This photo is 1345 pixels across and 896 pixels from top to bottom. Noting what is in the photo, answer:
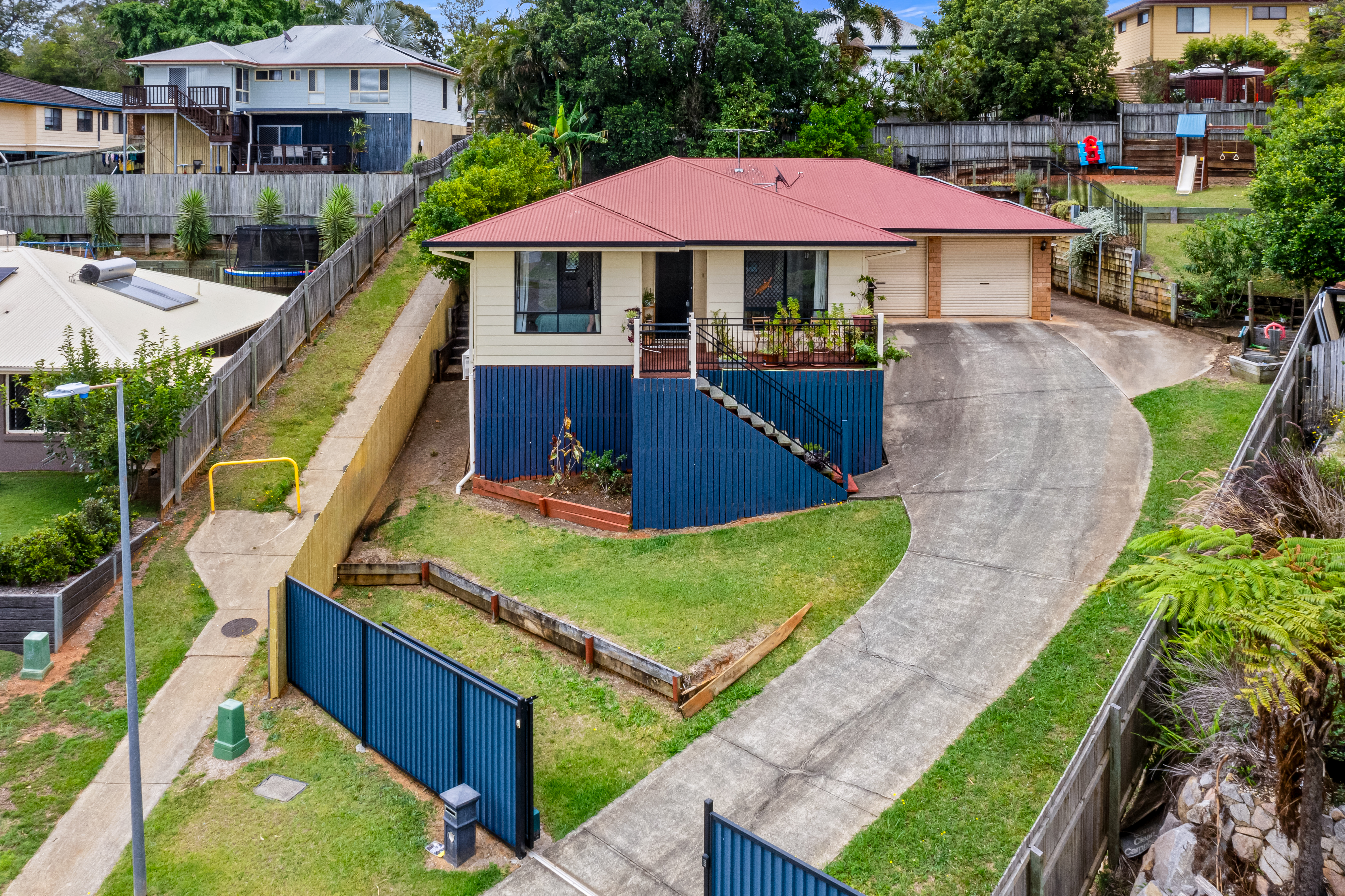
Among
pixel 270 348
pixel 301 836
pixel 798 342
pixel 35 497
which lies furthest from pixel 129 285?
pixel 301 836

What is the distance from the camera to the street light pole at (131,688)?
32.8ft

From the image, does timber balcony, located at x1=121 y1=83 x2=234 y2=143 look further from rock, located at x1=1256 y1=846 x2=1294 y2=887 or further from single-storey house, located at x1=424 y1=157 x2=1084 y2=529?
rock, located at x1=1256 y1=846 x2=1294 y2=887

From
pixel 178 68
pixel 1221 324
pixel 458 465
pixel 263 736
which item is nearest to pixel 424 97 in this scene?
pixel 178 68

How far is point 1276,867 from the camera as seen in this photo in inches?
311

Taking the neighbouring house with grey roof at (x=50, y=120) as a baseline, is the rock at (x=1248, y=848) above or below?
below

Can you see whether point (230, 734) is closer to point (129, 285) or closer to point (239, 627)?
point (239, 627)

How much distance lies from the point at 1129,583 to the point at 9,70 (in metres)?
79.8

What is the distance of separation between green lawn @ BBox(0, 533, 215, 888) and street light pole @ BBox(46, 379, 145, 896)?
4.52ft

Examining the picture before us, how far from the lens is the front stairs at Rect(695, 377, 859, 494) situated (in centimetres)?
1841

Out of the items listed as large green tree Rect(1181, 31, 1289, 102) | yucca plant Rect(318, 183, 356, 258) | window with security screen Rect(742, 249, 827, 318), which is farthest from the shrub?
large green tree Rect(1181, 31, 1289, 102)

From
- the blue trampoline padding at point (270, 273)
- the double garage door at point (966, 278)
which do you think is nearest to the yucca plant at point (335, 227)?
the blue trampoline padding at point (270, 273)

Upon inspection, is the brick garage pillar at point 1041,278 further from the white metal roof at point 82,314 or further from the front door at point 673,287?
the white metal roof at point 82,314

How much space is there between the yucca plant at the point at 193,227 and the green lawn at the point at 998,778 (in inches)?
1243

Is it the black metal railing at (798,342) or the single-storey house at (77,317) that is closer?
the black metal railing at (798,342)
